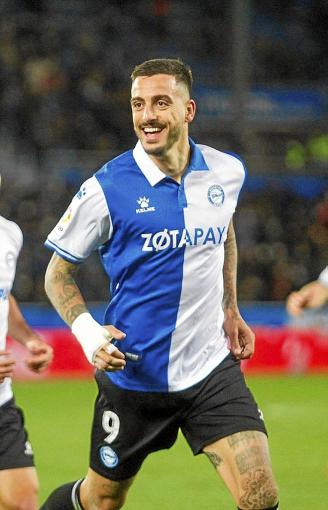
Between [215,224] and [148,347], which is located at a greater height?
[215,224]

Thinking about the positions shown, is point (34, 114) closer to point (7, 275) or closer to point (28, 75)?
point (28, 75)

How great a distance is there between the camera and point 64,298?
5.49 meters

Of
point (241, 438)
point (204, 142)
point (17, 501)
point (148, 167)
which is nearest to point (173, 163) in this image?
point (148, 167)

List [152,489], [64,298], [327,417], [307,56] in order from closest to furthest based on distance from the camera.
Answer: [64,298] → [152,489] → [327,417] → [307,56]

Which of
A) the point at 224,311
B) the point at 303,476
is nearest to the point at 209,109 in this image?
the point at 303,476

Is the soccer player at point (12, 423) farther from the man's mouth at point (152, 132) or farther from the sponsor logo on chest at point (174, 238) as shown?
the man's mouth at point (152, 132)

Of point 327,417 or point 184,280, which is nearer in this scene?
point 184,280

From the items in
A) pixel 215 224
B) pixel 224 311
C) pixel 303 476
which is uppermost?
pixel 215 224

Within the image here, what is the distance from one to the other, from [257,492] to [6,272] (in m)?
1.52

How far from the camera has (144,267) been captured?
552cm

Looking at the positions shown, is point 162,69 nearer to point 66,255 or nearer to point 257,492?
point 66,255

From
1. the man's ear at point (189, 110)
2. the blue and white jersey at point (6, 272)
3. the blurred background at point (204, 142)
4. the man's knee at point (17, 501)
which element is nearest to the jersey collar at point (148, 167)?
the man's ear at point (189, 110)

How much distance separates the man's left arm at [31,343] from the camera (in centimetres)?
563

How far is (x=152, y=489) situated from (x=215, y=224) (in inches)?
135
